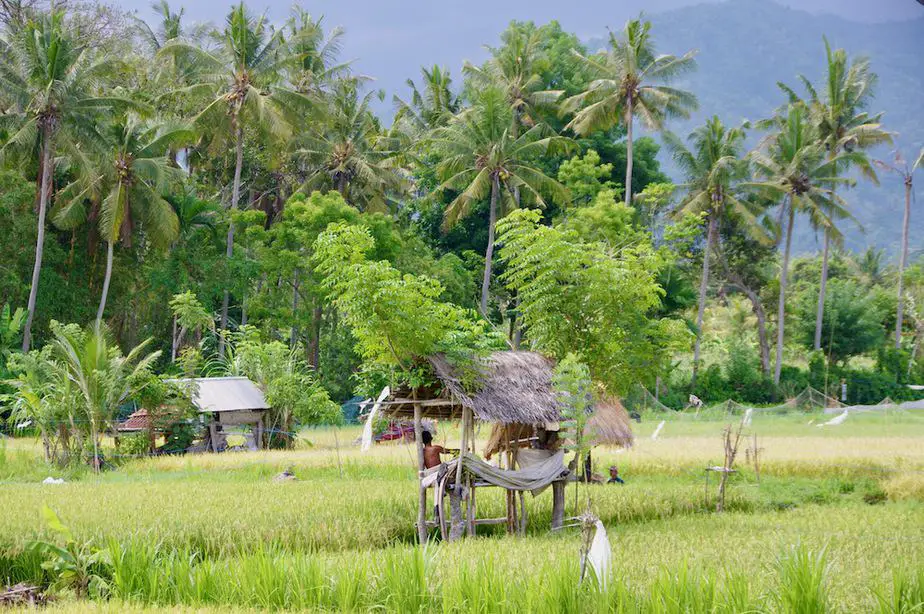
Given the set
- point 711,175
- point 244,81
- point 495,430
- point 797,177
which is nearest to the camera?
point 495,430

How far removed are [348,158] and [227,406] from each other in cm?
1607

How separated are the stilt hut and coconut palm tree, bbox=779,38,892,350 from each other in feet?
94.3

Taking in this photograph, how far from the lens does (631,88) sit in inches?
1368

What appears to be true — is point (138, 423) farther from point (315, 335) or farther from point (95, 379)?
point (315, 335)

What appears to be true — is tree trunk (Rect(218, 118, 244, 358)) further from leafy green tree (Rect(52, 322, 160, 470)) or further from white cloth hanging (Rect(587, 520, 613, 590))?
white cloth hanging (Rect(587, 520, 613, 590))

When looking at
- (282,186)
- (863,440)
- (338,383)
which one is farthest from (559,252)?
(282,186)

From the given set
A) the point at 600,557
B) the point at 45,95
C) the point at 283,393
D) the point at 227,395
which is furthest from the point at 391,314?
the point at 45,95

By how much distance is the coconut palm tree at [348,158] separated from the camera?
3597cm

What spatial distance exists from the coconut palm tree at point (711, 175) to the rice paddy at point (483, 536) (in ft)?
58.5

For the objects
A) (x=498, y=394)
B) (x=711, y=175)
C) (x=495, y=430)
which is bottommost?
(x=495, y=430)

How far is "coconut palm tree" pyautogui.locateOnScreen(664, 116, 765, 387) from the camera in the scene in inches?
1484

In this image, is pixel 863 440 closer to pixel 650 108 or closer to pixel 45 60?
pixel 650 108

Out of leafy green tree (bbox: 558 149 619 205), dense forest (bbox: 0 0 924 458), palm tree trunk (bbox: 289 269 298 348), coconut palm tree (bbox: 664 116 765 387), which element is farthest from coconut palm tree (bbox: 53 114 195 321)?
coconut palm tree (bbox: 664 116 765 387)

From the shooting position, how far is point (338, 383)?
116ft
